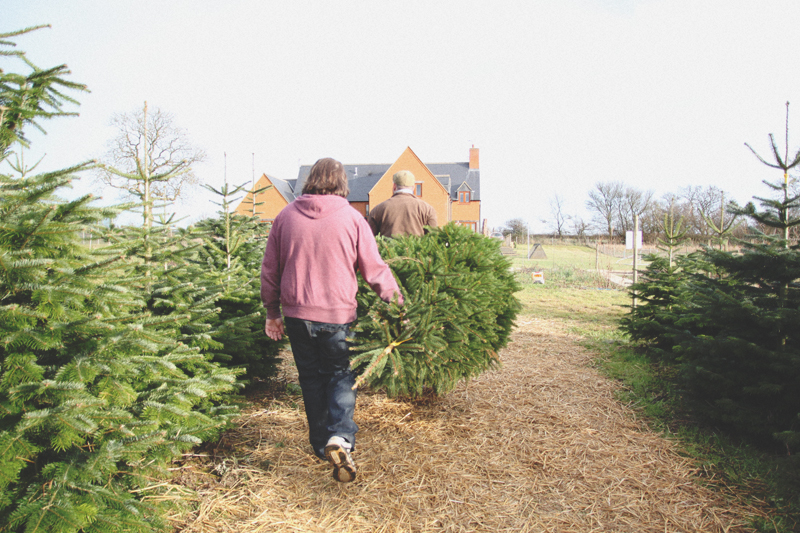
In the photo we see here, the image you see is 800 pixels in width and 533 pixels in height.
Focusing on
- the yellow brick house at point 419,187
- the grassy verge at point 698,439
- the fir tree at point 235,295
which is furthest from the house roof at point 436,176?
the fir tree at point 235,295

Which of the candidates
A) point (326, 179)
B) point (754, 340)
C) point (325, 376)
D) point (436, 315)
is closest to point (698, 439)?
point (754, 340)

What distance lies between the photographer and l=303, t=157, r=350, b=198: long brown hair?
2.74 meters

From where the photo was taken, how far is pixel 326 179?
2.74m

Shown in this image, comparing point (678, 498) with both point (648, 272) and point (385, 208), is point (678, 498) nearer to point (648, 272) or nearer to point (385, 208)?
point (385, 208)

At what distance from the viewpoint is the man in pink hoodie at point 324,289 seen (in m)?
Result: 2.58

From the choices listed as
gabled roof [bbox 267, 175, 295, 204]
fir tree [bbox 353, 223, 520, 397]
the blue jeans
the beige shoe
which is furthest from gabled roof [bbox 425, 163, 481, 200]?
the beige shoe

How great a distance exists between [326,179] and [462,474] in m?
2.20

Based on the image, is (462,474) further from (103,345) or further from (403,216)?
(403,216)

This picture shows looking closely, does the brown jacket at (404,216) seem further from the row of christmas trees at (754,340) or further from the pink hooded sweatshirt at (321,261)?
the row of christmas trees at (754,340)

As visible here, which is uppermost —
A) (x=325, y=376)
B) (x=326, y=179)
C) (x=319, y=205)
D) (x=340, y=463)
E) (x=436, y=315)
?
(x=326, y=179)

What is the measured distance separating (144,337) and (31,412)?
532 millimetres

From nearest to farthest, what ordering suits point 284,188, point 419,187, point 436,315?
point 436,315, point 419,187, point 284,188

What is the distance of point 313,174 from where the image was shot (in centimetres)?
279

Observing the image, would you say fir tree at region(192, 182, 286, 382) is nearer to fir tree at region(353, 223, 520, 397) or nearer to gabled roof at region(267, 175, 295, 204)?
fir tree at region(353, 223, 520, 397)
